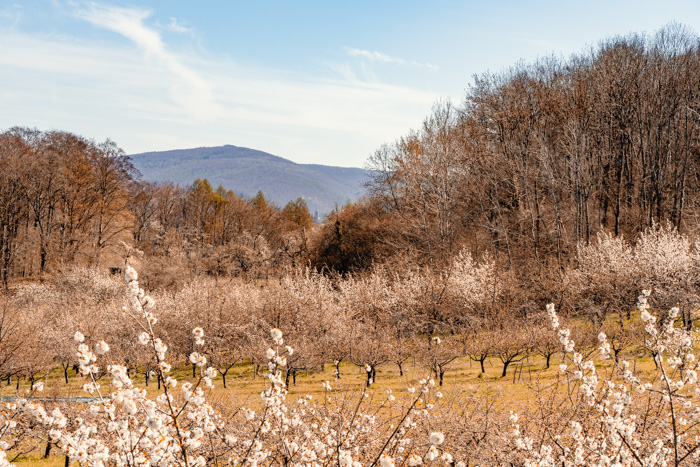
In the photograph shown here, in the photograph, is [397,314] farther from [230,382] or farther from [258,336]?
[230,382]

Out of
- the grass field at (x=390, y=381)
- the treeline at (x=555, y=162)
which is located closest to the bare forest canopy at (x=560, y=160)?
the treeline at (x=555, y=162)

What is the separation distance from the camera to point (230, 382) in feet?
71.3

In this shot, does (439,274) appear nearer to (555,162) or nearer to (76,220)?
(555,162)

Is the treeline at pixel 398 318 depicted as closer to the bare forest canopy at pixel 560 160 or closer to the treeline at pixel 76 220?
the bare forest canopy at pixel 560 160

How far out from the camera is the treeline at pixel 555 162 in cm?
2877

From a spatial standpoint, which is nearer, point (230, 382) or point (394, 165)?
point (230, 382)

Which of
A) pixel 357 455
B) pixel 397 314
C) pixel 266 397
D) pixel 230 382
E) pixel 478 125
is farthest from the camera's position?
pixel 478 125

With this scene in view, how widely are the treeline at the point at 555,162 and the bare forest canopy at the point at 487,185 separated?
5.5 inches

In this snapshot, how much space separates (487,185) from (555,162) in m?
4.84

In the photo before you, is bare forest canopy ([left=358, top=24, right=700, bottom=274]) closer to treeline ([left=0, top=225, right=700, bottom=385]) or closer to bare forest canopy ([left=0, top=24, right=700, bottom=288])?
bare forest canopy ([left=0, top=24, right=700, bottom=288])

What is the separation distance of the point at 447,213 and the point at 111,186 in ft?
96.7

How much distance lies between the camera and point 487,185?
1339 inches

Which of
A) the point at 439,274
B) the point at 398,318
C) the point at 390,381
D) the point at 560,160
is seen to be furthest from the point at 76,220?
the point at 560,160

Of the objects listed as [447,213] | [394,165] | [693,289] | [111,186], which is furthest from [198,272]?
[693,289]
